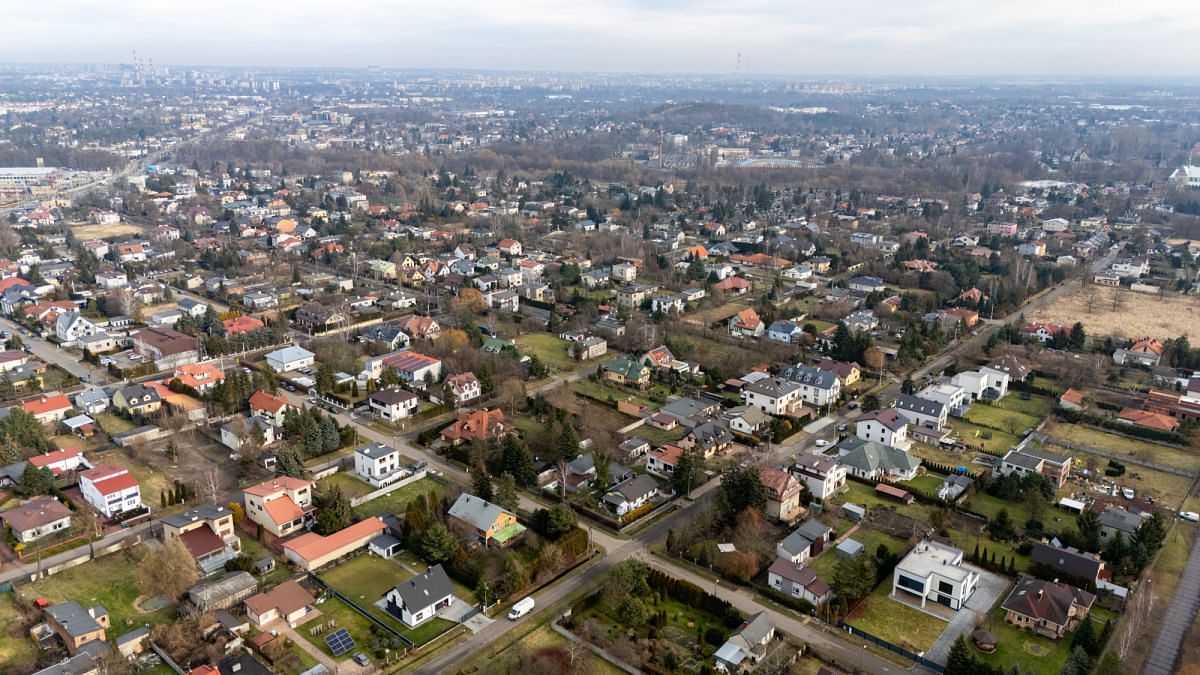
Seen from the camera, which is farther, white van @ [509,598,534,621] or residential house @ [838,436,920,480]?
residential house @ [838,436,920,480]

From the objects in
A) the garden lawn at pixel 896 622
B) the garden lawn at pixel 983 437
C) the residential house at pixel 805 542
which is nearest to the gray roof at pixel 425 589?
the residential house at pixel 805 542

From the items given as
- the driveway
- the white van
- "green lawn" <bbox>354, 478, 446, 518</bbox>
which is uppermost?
the driveway

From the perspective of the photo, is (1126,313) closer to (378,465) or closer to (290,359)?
(378,465)

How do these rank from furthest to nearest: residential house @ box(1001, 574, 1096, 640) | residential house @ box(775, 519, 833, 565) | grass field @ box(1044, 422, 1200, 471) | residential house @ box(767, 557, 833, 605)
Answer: grass field @ box(1044, 422, 1200, 471), residential house @ box(775, 519, 833, 565), residential house @ box(767, 557, 833, 605), residential house @ box(1001, 574, 1096, 640)

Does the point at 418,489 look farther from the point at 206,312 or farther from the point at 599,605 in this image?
the point at 206,312

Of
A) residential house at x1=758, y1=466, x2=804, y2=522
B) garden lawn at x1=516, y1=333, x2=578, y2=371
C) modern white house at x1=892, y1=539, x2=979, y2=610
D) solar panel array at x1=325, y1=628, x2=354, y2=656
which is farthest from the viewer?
garden lawn at x1=516, y1=333, x2=578, y2=371

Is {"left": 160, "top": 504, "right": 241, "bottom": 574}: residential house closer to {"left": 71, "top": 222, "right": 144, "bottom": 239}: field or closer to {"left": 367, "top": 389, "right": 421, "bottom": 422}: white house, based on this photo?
{"left": 367, "top": 389, "right": 421, "bottom": 422}: white house

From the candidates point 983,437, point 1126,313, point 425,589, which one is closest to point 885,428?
point 983,437

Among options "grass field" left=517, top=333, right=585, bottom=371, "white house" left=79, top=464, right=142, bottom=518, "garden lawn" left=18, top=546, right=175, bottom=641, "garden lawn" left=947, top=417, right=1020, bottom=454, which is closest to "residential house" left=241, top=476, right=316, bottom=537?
"garden lawn" left=18, top=546, right=175, bottom=641
